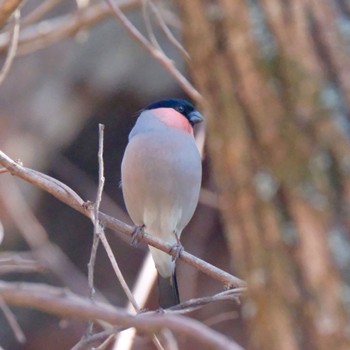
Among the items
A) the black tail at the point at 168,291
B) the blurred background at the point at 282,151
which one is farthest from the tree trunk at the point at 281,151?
the black tail at the point at 168,291

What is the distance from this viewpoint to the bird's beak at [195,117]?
3105 mm

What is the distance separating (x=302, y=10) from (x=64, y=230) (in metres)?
3.72

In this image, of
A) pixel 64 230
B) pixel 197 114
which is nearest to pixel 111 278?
pixel 64 230

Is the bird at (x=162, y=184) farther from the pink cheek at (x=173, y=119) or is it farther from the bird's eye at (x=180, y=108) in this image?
the bird's eye at (x=180, y=108)

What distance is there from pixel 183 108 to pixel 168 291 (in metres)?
0.72

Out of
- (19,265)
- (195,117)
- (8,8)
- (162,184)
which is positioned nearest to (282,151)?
(8,8)

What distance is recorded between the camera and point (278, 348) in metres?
0.71

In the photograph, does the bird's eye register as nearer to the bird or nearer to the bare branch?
the bird

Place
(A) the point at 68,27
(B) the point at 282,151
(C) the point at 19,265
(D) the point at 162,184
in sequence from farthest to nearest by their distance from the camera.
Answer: (A) the point at 68,27, (D) the point at 162,184, (C) the point at 19,265, (B) the point at 282,151

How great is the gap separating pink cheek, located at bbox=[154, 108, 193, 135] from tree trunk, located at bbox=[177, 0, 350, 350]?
215 cm

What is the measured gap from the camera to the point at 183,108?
3.15 meters

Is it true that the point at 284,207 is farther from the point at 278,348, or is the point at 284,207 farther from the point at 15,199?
the point at 15,199

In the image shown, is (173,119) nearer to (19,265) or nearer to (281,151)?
(19,265)

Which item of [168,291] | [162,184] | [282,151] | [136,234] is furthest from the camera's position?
[168,291]
